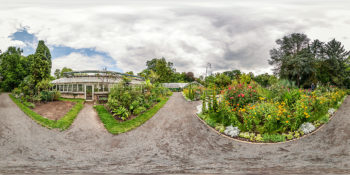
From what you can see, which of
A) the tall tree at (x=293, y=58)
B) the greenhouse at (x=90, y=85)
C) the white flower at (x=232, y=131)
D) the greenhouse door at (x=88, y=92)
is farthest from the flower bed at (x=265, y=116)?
the tall tree at (x=293, y=58)

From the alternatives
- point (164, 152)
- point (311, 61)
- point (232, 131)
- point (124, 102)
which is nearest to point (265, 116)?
point (232, 131)

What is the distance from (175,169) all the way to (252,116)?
3.77 metres

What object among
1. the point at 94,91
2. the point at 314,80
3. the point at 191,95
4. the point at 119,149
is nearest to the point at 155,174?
the point at 119,149

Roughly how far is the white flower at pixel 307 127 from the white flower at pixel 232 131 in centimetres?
248

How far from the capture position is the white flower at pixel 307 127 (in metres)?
5.66

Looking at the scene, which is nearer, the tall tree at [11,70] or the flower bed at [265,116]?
the flower bed at [265,116]

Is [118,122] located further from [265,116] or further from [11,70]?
[11,70]

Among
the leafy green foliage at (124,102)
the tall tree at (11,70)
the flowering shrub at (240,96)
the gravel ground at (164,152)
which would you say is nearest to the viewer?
the gravel ground at (164,152)

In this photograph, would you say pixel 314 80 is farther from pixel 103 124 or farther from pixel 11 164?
pixel 11 164

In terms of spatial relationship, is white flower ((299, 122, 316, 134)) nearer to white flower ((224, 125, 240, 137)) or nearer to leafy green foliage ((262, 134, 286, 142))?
leafy green foliage ((262, 134, 286, 142))

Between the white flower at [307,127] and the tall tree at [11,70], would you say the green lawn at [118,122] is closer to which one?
the white flower at [307,127]

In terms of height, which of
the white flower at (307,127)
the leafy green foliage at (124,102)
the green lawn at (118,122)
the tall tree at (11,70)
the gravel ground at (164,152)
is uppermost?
the tall tree at (11,70)

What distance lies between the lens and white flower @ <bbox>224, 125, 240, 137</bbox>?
581cm

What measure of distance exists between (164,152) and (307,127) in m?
5.74
